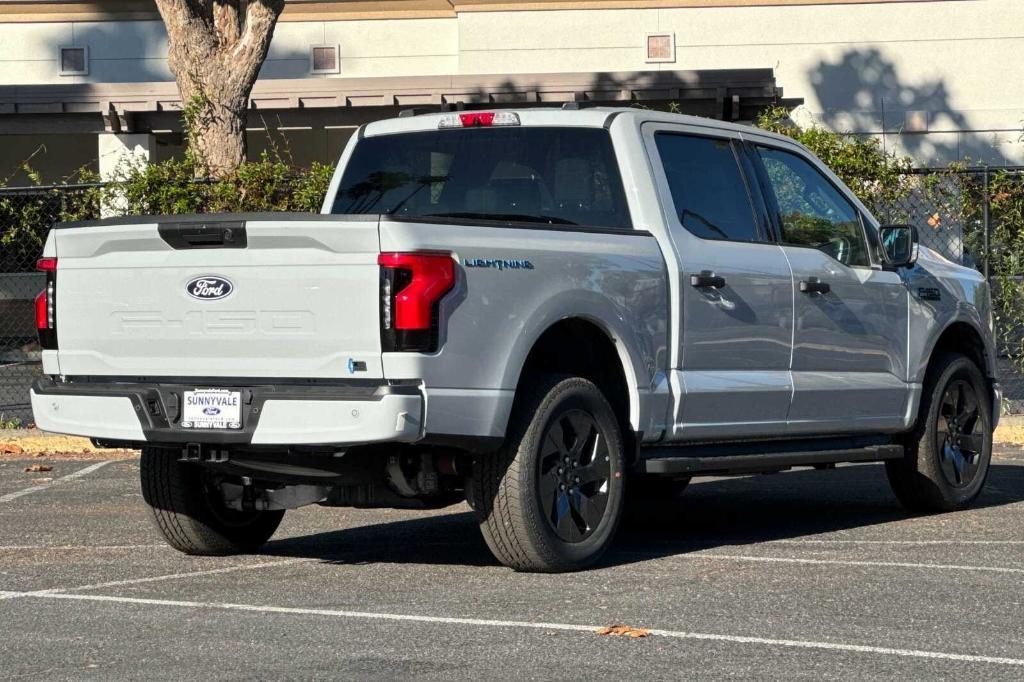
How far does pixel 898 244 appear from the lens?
9570 millimetres

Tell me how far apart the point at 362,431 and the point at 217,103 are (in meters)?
10.7

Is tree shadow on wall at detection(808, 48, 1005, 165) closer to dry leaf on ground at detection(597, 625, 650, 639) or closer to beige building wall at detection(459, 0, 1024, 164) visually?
beige building wall at detection(459, 0, 1024, 164)

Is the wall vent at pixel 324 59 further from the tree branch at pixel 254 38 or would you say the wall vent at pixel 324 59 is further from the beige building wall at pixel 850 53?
the tree branch at pixel 254 38

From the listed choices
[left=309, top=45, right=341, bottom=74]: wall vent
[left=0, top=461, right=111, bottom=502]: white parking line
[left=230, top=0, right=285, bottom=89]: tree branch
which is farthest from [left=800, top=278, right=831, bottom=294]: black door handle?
[left=309, top=45, right=341, bottom=74]: wall vent

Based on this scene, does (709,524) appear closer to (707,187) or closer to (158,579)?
(707,187)

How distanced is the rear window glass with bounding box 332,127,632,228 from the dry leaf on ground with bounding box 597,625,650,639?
249 centimetres

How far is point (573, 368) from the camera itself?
7.97m

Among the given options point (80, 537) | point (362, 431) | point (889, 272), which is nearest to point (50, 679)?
point (362, 431)

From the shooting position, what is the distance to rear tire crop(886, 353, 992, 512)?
392 inches

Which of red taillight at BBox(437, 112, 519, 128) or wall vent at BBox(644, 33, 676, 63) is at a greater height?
wall vent at BBox(644, 33, 676, 63)

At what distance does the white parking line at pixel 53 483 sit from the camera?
1132 centimetres

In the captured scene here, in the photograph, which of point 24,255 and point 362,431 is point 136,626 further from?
point 24,255

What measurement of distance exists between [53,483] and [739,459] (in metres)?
5.47

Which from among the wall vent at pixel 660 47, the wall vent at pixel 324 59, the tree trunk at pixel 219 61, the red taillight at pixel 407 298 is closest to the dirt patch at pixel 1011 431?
the tree trunk at pixel 219 61
